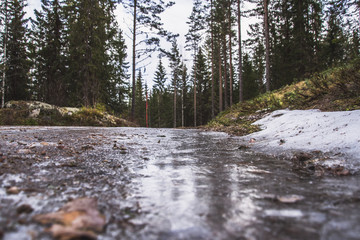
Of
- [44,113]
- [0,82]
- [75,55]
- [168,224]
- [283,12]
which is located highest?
[283,12]

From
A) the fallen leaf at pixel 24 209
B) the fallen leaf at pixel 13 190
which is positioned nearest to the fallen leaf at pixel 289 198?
the fallen leaf at pixel 24 209

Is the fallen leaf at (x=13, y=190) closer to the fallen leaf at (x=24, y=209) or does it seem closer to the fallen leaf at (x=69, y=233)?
the fallen leaf at (x=24, y=209)

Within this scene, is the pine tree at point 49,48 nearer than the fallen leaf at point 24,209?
No

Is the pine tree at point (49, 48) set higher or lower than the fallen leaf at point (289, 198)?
higher

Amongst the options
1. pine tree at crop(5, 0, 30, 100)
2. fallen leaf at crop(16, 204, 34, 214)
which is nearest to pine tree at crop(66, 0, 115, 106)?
pine tree at crop(5, 0, 30, 100)

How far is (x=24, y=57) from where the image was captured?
61.3 ft

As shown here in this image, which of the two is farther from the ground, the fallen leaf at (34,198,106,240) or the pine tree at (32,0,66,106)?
the pine tree at (32,0,66,106)

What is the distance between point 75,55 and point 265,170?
16602mm

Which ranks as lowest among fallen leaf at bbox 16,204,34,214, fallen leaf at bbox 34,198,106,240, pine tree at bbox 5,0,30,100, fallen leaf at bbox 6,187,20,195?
fallen leaf at bbox 34,198,106,240

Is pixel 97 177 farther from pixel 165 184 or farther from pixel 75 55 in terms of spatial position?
pixel 75 55

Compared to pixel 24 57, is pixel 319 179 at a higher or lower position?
lower

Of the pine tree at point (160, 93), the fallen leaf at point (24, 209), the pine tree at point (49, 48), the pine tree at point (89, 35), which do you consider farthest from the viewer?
the pine tree at point (160, 93)

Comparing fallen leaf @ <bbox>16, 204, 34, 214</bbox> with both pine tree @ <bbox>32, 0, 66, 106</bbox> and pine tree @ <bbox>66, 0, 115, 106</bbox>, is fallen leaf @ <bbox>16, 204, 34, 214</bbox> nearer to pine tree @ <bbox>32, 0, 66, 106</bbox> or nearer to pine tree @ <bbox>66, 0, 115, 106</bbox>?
pine tree @ <bbox>66, 0, 115, 106</bbox>

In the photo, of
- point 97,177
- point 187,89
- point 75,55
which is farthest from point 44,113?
point 187,89
